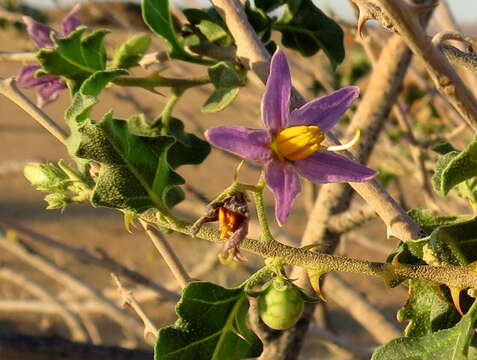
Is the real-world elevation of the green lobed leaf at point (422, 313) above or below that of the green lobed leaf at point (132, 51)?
below

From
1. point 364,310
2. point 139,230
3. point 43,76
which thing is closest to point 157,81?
Answer: point 43,76

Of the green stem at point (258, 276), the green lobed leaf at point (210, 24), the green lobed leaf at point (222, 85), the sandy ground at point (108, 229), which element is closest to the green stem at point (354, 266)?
the green stem at point (258, 276)

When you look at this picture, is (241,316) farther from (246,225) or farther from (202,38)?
(202,38)

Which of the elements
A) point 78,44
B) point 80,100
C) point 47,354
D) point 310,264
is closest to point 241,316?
point 310,264

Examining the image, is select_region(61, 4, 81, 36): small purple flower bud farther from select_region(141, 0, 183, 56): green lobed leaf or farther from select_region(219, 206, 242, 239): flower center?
select_region(219, 206, 242, 239): flower center

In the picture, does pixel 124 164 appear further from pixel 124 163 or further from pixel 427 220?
pixel 427 220

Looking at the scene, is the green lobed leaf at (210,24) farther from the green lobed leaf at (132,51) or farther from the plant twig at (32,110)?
the plant twig at (32,110)
